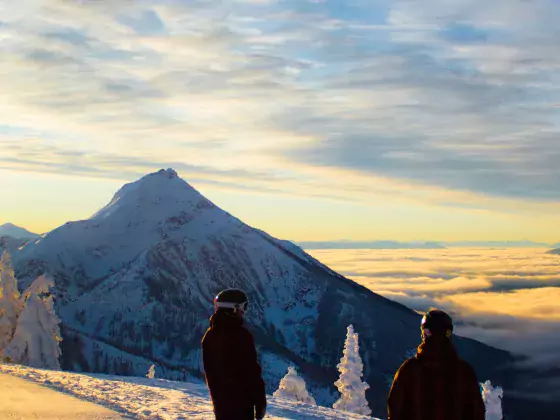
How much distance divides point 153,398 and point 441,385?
12516 mm

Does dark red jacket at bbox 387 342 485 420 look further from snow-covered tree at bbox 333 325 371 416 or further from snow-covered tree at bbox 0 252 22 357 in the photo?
snow-covered tree at bbox 0 252 22 357


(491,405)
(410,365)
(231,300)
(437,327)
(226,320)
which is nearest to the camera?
(437,327)

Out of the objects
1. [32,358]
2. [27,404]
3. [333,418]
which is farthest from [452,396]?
[32,358]

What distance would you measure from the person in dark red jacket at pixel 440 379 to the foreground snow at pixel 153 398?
8.78m

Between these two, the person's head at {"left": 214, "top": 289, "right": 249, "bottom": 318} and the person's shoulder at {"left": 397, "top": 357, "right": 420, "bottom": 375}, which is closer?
the person's shoulder at {"left": 397, "top": 357, "right": 420, "bottom": 375}

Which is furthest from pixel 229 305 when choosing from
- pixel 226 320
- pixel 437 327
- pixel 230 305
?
pixel 437 327

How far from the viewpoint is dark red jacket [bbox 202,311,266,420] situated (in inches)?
405

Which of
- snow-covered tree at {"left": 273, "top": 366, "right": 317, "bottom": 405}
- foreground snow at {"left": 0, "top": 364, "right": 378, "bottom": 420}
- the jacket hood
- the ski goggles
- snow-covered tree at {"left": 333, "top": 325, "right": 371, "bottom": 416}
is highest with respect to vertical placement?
the ski goggles

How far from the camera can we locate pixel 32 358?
5056cm

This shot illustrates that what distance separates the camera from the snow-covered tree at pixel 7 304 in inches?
2104

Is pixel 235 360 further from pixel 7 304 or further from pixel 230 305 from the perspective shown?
pixel 7 304

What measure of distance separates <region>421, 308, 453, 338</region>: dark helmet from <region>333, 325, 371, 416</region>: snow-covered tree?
4271 centimetres

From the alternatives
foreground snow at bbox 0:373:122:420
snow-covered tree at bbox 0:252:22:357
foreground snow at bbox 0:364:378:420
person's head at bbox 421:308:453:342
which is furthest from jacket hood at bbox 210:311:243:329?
snow-covered tree at bbox 0:252:22:357

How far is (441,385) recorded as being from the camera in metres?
8.19
